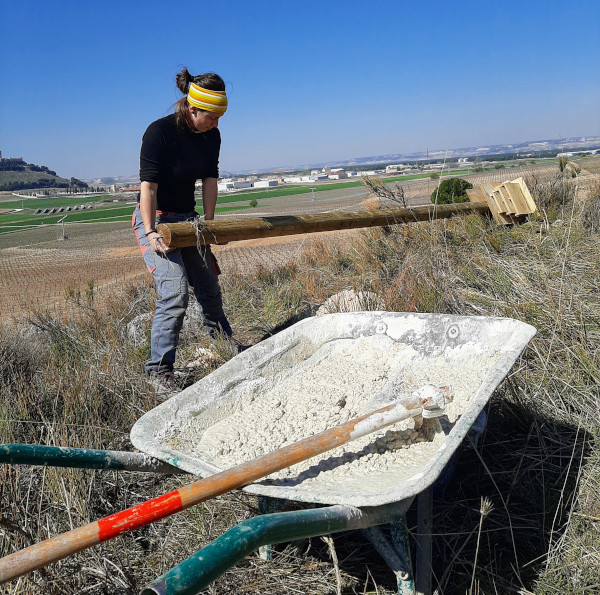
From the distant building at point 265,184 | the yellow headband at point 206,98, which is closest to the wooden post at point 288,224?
the yellow headband at point 206,98

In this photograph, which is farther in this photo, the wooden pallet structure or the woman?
the wooden pallet structure

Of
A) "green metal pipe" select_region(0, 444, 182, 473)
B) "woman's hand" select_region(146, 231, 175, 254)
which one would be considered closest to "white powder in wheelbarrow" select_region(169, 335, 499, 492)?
"green metal pipe" select_region(0, 444, 182, 473)

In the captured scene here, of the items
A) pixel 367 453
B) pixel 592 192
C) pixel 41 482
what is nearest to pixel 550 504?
pixel 367 453

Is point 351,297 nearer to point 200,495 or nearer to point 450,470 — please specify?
point 450,470

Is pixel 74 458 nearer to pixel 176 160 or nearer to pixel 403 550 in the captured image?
pixel 403 550

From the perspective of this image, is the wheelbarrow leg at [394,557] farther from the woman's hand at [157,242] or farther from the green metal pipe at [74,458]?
the woman's hand at [157,242]

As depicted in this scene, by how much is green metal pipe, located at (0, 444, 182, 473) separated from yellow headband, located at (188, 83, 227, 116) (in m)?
2.18

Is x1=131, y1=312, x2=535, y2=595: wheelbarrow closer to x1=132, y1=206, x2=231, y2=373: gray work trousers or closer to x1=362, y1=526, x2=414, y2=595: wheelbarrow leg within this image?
x1=362, y1=526, x2=414, y2=595: wheelbarrow leg

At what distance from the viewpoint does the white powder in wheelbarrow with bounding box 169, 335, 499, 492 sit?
6.81 feet

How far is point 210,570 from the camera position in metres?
1.05

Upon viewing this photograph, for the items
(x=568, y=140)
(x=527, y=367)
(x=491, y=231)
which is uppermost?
(x=568, y=140)

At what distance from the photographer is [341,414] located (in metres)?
2.47

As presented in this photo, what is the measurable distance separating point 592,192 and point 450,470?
22.2ft

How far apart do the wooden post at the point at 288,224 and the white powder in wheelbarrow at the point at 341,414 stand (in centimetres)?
109
